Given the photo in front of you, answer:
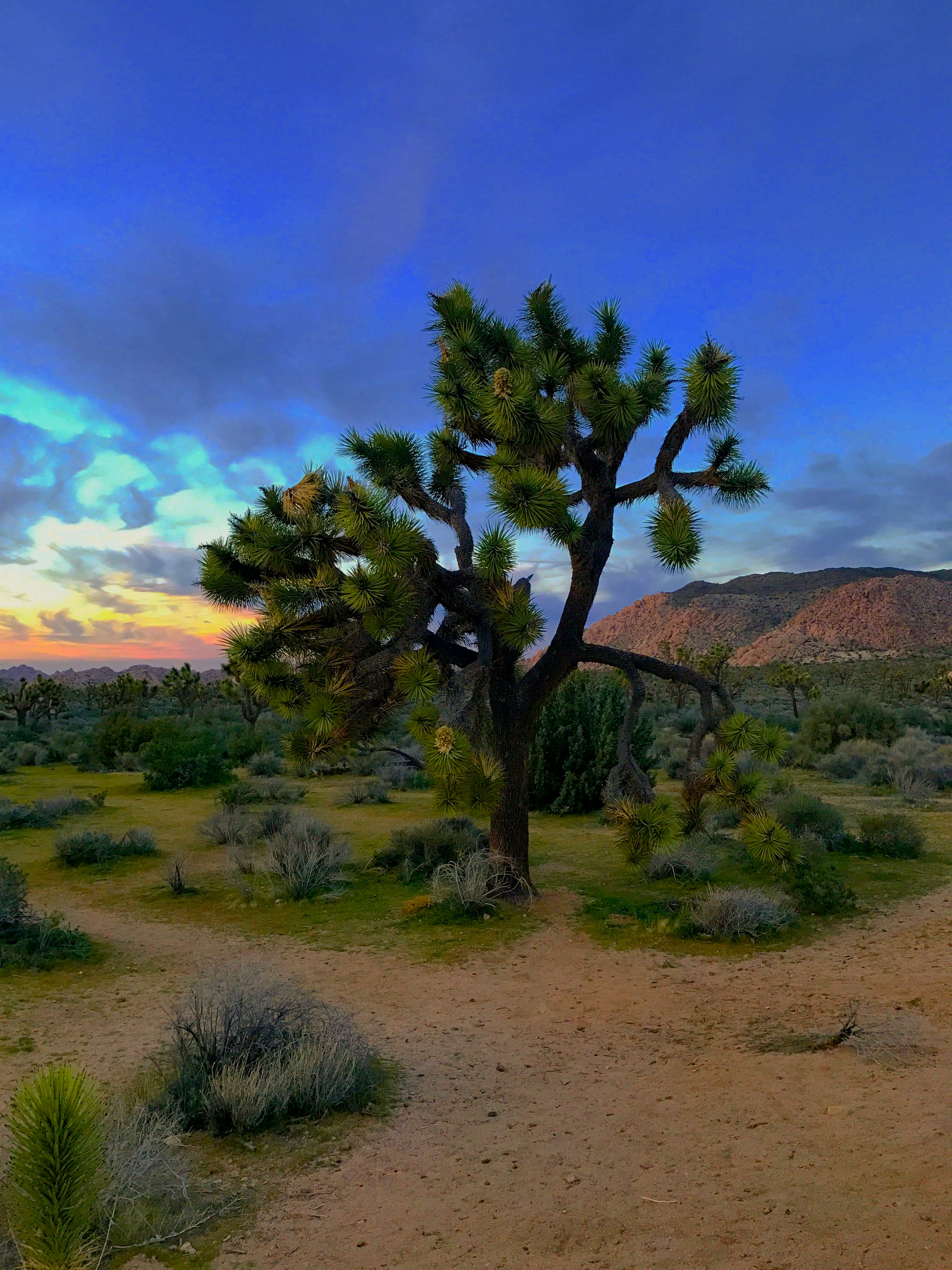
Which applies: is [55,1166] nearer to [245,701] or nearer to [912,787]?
[912,787]

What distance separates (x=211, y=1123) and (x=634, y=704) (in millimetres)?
6806

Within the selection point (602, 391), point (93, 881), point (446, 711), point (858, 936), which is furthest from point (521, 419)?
point (93, 881)

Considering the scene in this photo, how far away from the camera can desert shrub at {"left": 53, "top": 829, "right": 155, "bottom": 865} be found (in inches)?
491

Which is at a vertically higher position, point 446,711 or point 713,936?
point 446,711

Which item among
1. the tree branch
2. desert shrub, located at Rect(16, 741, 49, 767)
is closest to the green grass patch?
the tree branch

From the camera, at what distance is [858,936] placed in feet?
28.1

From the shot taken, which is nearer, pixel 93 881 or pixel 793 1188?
pixel 793 1188

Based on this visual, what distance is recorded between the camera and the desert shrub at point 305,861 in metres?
10.7

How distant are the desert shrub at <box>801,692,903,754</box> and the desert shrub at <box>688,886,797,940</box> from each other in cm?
1567

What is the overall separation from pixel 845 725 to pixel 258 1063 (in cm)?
2208

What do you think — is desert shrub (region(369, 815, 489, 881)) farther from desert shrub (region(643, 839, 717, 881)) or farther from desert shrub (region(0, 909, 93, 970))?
desert shrub (region(0, 909, 93, 970))

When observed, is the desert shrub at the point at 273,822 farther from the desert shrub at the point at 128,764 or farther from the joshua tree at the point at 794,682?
the joshua tree at the point at 794,682

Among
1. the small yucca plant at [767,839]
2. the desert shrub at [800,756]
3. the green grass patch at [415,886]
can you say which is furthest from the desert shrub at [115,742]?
the small yucca plant at [767,839]

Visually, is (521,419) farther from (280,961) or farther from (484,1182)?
(484,1182)
